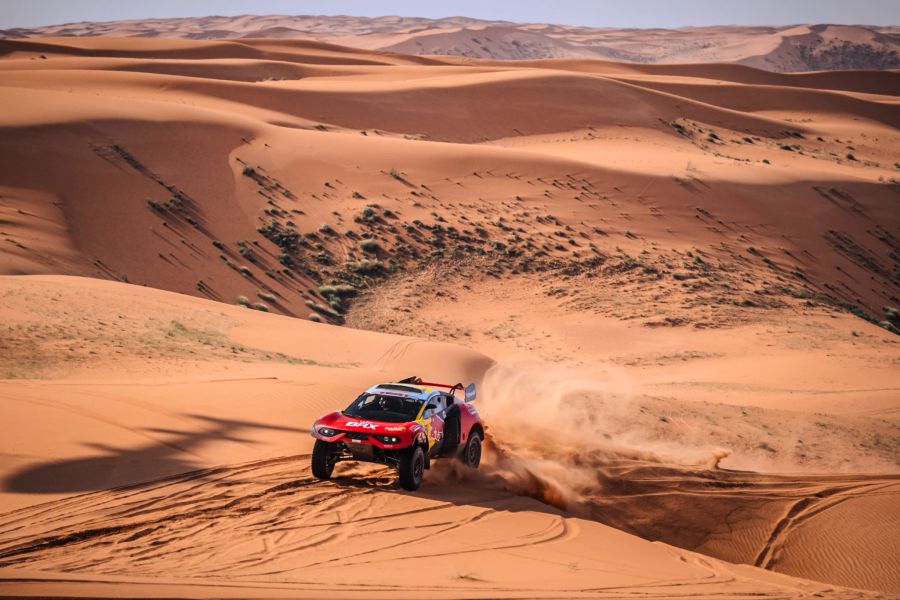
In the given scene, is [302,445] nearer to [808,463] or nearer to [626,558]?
[626,558]

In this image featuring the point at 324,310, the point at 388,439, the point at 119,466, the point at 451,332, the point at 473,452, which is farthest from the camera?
the point at 324,310

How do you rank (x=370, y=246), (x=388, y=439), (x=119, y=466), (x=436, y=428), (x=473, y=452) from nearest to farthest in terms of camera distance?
(x=119, y=466) → (x=388, y=439) → (x=436, y=428) → (x=473, y=452) → (x=370, y=246)

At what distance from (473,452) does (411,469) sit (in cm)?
197

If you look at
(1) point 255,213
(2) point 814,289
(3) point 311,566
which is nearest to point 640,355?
(2) point 814,289

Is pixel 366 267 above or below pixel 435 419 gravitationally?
below

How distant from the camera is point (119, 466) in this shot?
11.6 m

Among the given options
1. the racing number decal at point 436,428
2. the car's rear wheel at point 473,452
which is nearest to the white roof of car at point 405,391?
the racing number decal at point 436,428

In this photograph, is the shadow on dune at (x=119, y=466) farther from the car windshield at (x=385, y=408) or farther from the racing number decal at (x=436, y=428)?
the racing number decal at (x=436, y=428)

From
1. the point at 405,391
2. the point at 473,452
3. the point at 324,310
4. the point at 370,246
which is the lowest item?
the point at 324,310

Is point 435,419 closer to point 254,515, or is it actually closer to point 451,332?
point 254,515

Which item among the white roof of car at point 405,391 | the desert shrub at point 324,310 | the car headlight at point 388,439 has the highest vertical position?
the white roof of car at point 405,391

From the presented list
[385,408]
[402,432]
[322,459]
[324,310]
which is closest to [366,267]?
[324,310]

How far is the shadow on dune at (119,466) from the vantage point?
34.7 ft

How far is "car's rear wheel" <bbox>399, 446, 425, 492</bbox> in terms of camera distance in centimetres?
1193
